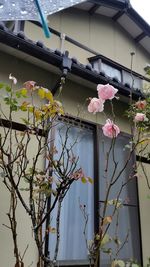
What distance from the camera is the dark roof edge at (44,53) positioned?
3.89 metres

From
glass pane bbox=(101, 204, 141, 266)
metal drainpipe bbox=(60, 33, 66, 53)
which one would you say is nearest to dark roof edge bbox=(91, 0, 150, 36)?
metal drainpipe bbox=(60, 33, 66, 53)

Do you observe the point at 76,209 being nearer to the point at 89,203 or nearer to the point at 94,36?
the point at 89,203

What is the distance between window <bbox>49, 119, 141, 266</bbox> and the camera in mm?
4031

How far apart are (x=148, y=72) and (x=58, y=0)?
3476 mm

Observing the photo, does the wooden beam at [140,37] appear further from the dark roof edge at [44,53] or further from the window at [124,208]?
the window at [124,208]

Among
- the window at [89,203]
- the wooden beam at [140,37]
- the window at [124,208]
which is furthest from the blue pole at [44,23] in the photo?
the wooden beam at [140,37]

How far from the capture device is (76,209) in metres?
4.24

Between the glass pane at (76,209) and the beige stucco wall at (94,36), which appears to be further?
the beige stucco wall at (94,36)

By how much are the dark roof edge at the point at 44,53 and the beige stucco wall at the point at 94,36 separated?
1.77 metres

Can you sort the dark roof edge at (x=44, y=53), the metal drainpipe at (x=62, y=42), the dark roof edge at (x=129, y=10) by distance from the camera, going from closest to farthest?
the dark roof edge at (x=44, y=53), the metal drainpipe at (x=62, y=42), the dark roof edge at (x=129, y=10)

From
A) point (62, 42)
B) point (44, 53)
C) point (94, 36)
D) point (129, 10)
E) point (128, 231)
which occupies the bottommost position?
point (128, 231)

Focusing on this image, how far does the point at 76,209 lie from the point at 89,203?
259mm

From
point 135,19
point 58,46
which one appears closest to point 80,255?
point 58,46

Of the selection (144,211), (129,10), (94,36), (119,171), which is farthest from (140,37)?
(144,211)
